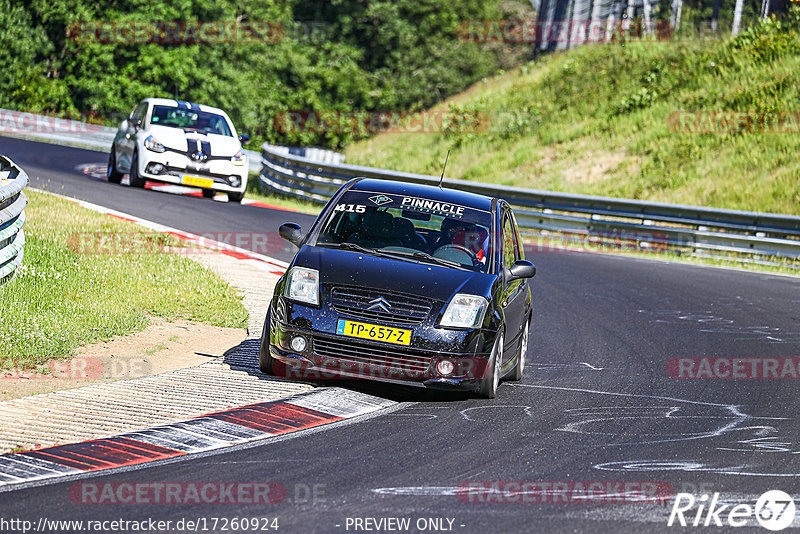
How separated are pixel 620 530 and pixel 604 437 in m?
2.08

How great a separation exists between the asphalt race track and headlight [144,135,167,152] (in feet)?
32.7

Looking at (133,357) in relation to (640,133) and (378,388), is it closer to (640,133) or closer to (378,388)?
(378,388)

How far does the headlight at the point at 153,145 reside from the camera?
20422 mm

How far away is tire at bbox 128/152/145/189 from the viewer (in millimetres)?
20823

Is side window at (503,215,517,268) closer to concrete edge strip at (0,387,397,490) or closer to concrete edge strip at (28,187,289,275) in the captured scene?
concrete edge strip at (0,387,397,490)

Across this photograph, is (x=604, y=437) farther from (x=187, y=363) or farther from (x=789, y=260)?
(x=789, y=260)

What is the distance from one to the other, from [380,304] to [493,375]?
1030 millimetres

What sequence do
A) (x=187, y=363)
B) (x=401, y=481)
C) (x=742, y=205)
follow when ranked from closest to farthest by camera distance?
1. (x=401, y=481)
2. (x=187, y=363)
3. (x=742, y=205)

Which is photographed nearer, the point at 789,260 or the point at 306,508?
the point at 306,508

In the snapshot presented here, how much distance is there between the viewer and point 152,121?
21.1 m

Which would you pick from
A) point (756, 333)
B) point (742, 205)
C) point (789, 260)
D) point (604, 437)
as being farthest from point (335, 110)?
point (604, 437)

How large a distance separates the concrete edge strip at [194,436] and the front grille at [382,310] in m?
0.60

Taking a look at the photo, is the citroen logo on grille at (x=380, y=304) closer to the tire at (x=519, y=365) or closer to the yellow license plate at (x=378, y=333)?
the yellow license plate at (x=378, y=333)

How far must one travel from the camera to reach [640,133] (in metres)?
30.2
